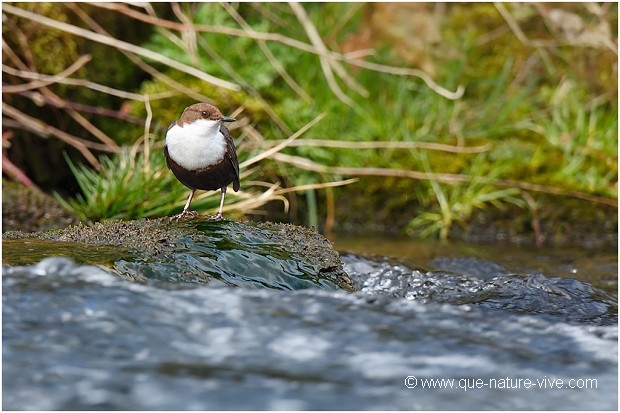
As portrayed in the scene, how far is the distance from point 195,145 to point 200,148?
28 mm

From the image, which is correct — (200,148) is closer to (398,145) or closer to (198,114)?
(198,114)

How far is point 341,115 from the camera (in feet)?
22.2

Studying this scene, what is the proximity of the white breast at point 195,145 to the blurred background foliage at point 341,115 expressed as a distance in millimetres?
1846

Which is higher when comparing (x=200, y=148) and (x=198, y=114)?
(x=198, y=114)

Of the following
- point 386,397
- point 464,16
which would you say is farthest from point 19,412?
point 464,16

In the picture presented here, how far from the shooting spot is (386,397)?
2.18 metres

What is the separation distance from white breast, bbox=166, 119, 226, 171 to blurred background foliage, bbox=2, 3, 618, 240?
185 cm

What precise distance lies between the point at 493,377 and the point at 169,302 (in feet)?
3.24

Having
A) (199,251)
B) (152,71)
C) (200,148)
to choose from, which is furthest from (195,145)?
(152,71)

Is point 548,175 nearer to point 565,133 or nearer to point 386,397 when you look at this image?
point 565,133
